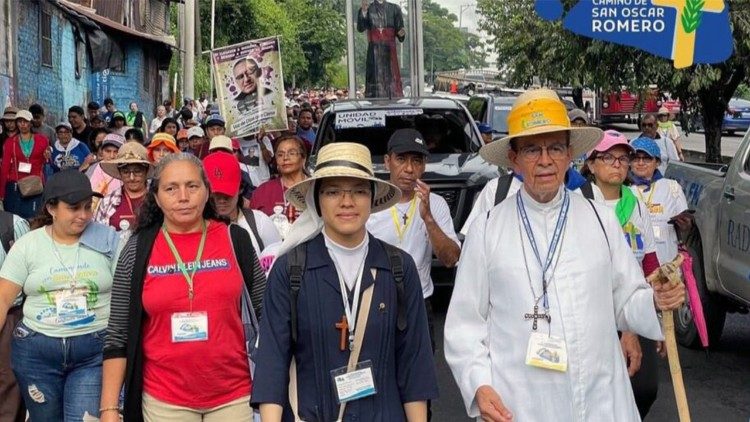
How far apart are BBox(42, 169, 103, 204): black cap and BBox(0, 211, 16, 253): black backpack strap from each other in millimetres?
456

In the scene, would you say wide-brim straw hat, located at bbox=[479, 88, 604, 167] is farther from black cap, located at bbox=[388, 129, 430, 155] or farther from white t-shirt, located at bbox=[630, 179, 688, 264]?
white t-shirt, located at bbox=[630, 179, 688, 264]

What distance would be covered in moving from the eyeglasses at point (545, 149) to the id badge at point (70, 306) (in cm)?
232

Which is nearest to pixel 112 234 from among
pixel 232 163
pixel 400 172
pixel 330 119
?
pixel 232 163

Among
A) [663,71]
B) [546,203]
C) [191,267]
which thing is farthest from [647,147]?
[663,71]

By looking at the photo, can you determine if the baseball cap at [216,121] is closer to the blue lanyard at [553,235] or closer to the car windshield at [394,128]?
the car windshield at [394,128]

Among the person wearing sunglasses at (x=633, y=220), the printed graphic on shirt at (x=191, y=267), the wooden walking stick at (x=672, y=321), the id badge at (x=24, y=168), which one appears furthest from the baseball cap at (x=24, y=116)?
the wooden walking stick at (x=672, y=321)

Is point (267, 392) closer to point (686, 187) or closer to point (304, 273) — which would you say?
point (304, 273)

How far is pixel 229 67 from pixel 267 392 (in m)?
8.87

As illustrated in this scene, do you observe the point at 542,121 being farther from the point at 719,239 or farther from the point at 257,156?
the point at 257,156

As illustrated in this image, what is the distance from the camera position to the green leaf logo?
6320 millimetres

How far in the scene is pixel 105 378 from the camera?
4195 mm

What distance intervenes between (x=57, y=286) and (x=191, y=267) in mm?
951

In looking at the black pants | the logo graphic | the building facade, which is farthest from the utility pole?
the black pants

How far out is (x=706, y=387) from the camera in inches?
292
